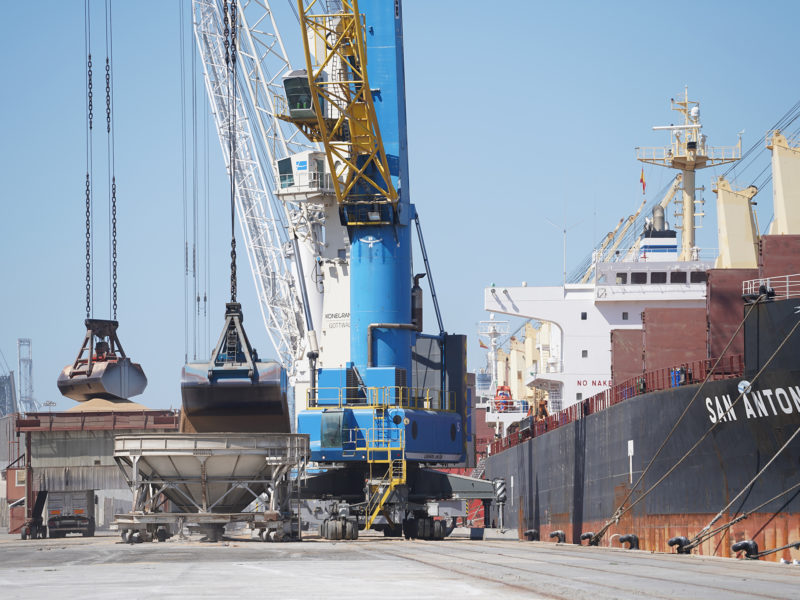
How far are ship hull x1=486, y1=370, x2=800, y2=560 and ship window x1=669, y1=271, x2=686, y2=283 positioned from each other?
1255 centimetres

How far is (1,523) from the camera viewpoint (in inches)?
3777

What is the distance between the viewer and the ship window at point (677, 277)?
5556 centimetres

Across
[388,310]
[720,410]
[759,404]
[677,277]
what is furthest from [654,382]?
[677,277]

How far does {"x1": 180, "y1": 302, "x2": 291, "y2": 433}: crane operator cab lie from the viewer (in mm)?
37469


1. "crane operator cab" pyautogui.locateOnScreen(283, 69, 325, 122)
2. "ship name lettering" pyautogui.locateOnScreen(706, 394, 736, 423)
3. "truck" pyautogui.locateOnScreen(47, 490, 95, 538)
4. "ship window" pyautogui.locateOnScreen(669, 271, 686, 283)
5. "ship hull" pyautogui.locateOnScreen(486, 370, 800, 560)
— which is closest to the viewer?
"ship hull" pyautogui.locateOnScreen(486, 370, 800, 560)

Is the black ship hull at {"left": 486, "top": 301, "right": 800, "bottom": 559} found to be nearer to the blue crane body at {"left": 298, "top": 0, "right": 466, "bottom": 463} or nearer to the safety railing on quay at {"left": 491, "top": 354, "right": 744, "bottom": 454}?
the safety railing on quay at {"left": 491, "top": 354, "right": 744, "bottom": 454}

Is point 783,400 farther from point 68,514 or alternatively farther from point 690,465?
point 68,514

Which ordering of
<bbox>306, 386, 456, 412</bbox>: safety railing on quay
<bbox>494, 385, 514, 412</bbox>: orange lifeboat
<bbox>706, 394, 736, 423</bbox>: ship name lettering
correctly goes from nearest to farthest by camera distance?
<bbox>706, 394, 736, 423</bbox>: ship name lettering, <bbox>306, 386, 456, 412</bbox>: safety railing on quay, <bbox>494, 385, 514, 412</bbox>: orange lifeboat

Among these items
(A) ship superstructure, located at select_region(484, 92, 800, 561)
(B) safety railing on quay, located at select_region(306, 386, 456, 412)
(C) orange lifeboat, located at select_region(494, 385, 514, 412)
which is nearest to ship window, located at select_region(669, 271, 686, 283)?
(A) ship superstructure, located at select_region(484, 92, 800, 561)

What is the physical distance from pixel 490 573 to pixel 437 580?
5.60 ft

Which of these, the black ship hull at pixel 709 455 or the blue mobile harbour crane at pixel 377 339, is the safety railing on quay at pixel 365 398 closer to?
the blue mobile harbour crane at pixel 377 339

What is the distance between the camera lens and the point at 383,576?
17.8 meters

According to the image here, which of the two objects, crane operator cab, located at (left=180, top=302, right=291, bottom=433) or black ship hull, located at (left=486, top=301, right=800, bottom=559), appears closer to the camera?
black ship hull, located at (left=486, top=301, right=800, bottom=559)

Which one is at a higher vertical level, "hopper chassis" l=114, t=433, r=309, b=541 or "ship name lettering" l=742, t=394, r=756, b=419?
"ship name lettering" l=742, t=394, r=756, b=419
